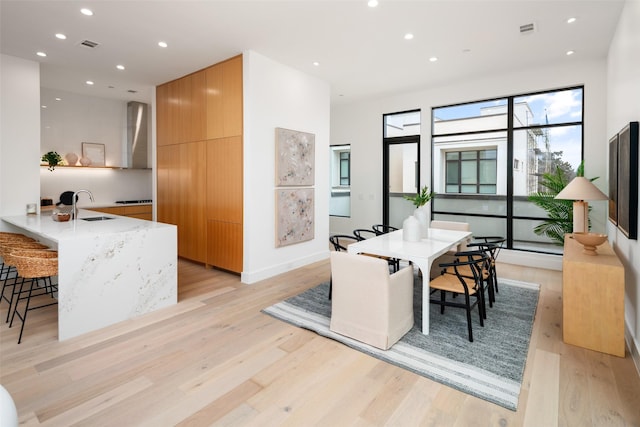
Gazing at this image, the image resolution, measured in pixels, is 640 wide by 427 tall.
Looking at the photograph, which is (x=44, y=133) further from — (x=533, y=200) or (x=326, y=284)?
(x=533, y=200)

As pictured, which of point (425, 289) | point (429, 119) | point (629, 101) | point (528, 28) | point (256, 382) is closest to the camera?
point (256, 382)

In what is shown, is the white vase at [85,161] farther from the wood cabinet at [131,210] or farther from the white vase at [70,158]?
the wood cabinet at [131,210]

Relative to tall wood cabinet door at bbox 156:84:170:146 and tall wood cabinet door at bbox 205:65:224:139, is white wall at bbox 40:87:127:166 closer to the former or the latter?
tall wood cabinet door at bbox 156:84:170:146

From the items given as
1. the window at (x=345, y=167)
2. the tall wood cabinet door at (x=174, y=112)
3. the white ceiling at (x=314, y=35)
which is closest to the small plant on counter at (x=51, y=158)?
the white ceiling at (x=314, y=35)

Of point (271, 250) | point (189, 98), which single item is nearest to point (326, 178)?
point (271, 250)

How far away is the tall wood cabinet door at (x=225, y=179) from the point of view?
4.65m

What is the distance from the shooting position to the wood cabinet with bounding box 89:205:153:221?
6.57 meters

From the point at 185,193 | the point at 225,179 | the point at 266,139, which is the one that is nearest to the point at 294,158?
the point at 266,139

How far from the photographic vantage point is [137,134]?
7133 millimetres

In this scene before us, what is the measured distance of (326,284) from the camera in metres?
4.49

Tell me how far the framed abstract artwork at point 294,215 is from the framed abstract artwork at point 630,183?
3723 millimetres

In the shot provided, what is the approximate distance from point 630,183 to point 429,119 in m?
4.02

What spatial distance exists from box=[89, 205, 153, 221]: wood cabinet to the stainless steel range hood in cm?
91

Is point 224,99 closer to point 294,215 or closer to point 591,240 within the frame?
point 294,215
